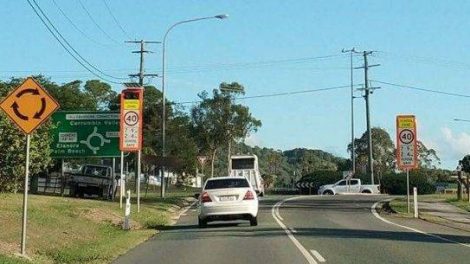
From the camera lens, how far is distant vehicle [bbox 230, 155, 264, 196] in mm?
54812

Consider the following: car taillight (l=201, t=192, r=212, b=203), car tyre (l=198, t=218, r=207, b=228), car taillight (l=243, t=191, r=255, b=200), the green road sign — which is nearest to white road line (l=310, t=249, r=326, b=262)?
car taillight (l=243, t=191, r=255, b=200)

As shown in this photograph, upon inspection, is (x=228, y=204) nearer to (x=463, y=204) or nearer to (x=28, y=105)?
(x=28, y=105)

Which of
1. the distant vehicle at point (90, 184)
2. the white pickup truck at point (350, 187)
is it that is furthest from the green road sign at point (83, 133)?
the white pickup truck at point (350, 187)

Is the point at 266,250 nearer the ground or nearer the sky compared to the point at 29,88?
nearer the ground

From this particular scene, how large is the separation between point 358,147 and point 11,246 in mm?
98820

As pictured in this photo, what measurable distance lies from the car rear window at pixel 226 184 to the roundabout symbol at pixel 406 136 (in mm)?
9873

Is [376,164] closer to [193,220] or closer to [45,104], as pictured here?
[193,220]

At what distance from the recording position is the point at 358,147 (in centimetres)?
11125

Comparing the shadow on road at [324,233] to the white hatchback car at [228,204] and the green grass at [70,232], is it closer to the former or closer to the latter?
the white hatchback car at [228,204]

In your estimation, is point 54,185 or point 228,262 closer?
point 228,262

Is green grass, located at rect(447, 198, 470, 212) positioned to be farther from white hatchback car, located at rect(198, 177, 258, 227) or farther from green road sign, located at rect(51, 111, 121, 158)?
green road sign, located at rect(51, 111, 121, 158)

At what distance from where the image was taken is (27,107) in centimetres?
1434

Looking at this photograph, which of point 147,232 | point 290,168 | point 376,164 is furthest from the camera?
point 290,168

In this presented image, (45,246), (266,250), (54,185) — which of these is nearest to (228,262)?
(266,250)
